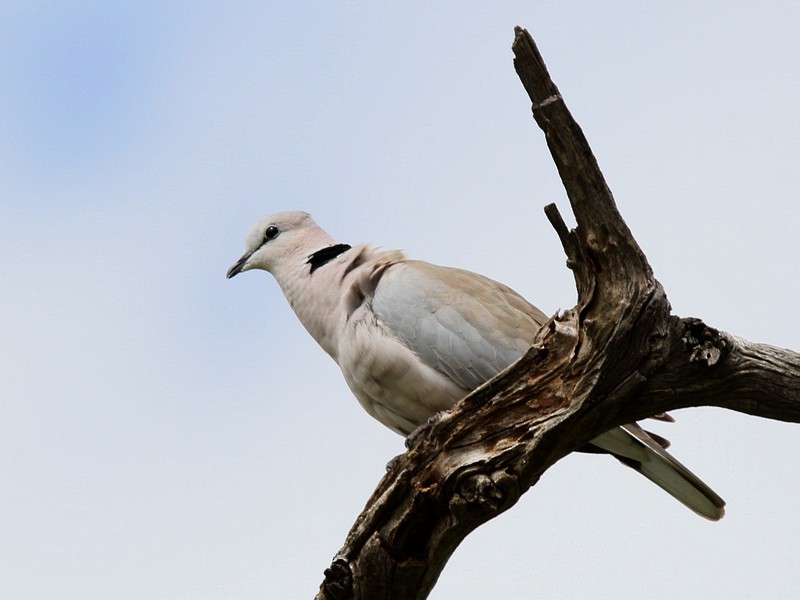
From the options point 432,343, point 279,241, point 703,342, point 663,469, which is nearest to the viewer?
point 703,342

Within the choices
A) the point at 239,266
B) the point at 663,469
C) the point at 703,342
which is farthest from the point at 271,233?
the point at 703,342

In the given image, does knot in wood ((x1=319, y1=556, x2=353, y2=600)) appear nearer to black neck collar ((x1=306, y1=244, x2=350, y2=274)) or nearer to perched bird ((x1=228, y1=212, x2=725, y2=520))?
perched bird ((x1=228, y1=212, x2=725, y2=520))

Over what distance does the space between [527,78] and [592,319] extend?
2.94 ft

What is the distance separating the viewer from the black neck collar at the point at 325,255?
6125 millimetres

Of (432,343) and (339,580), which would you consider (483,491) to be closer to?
(339,580)

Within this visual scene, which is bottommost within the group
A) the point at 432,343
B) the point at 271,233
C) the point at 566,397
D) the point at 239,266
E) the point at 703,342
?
the point at 566,397

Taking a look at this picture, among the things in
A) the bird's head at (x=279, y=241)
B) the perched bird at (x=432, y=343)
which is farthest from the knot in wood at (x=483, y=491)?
the bird's head at (x=279, y=241)

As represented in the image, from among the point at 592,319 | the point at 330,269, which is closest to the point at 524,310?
the point at 330,269

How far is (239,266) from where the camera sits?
673 cm

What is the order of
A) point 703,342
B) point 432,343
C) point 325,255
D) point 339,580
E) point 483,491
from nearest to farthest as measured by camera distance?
point 483,491 → point 703,342 → point 339,580 → point 432,343 → point 325,255

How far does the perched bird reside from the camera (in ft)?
16.8

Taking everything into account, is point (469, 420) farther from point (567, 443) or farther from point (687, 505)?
point (687, 505)

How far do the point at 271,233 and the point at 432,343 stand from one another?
1.78 meters

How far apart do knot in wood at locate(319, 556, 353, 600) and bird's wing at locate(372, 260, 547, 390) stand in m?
1.15
